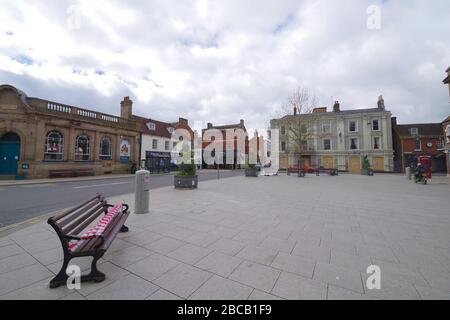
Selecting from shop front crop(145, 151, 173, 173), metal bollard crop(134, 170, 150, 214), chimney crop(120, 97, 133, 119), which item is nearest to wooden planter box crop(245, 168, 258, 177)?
metal bollard crop(134, 170, 150, 214)

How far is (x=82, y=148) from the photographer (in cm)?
2069

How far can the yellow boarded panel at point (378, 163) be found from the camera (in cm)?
3136

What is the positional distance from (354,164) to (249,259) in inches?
1449

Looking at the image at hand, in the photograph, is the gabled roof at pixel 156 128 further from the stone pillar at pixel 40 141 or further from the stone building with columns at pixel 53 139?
the stone pillar at pixel 40 141

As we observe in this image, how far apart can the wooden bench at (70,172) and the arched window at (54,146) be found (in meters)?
1.48

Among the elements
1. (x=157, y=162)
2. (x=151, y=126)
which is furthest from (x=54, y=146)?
(x=151, y=126)

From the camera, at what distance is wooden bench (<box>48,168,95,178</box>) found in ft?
58.3

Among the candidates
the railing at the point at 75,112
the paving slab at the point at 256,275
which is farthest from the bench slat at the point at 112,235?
the railing at the point at 75,112

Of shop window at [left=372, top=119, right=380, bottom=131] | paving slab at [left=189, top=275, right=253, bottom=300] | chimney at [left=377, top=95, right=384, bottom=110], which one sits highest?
chimney at [left=377, top=95, right=384, bottom=110]

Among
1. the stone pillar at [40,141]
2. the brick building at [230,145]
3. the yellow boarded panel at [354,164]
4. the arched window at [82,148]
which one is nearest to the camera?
the stone pillar at [40,141]

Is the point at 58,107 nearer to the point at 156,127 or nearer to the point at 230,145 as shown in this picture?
the point at 156,127

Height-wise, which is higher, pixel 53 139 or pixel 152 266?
pixel 53 139

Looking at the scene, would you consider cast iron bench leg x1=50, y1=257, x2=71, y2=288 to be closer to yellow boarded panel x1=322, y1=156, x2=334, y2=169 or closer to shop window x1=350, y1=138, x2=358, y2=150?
yellow boarded panel x1=322, y1=156, x2=334, y2=169
